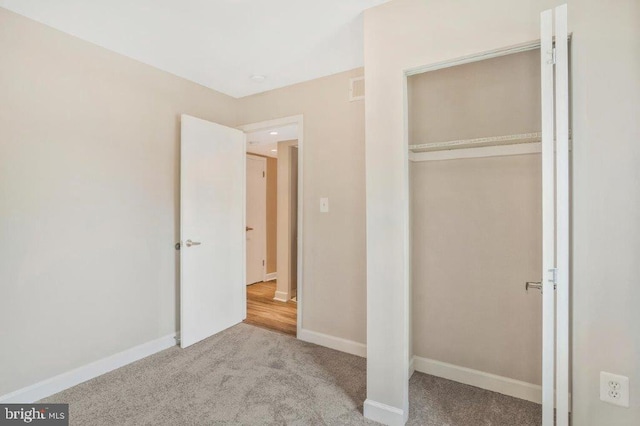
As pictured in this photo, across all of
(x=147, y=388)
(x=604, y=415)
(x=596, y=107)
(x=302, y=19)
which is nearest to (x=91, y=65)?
(x=302, y=19)

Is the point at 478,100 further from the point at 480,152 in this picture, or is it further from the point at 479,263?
the point at 479,263

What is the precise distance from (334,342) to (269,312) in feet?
4.11

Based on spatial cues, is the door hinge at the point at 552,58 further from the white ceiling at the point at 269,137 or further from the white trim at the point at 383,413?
the white ceiling at the point at 269,137

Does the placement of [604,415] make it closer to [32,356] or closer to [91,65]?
[32,356]

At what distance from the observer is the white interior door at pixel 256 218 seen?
5.21 metres

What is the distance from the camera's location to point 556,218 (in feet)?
4.03

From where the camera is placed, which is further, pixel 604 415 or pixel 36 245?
pixel 36 245

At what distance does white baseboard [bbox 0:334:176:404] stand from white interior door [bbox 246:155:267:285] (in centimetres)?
239

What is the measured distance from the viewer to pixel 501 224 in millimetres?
2170

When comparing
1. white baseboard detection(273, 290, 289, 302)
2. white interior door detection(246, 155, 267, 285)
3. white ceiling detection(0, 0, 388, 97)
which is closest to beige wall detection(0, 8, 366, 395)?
white ceiling detection(0, 0, 388, 97)

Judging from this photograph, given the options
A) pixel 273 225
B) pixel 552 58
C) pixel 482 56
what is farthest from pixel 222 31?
pixel 273 225

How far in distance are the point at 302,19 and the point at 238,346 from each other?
8.82ft

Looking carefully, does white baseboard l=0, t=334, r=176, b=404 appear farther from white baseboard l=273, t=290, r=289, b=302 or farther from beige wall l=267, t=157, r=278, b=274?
beige wall l=267, t=157, r=278, b=274

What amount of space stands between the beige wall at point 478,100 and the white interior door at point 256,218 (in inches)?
130
